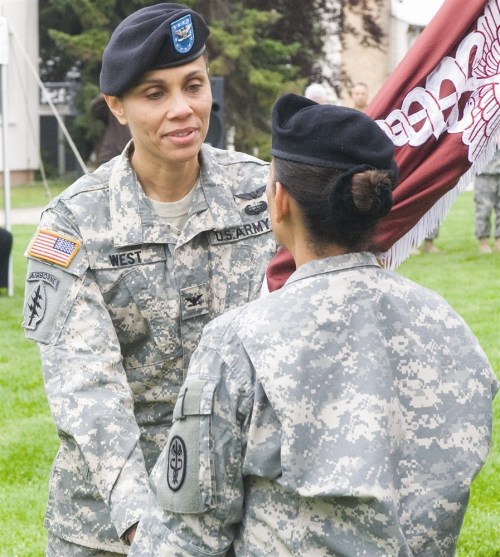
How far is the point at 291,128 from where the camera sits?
233 centimetres

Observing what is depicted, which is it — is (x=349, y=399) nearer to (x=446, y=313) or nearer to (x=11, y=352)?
(x=446, y=313)

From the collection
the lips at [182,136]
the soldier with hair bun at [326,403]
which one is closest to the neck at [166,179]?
the lips at [182,136]

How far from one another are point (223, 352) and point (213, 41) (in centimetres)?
2416

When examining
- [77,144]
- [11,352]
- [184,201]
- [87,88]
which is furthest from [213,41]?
[184,201]

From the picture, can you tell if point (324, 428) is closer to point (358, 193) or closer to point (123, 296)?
point (358, 193)

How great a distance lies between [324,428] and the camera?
89.4 inches

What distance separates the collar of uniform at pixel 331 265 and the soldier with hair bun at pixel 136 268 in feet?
2.52

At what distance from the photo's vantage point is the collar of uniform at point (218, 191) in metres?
3.26

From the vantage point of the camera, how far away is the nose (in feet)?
10.0

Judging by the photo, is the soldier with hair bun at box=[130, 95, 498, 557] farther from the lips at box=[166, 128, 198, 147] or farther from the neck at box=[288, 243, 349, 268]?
the lips at box=[166, 128, 198, 147]

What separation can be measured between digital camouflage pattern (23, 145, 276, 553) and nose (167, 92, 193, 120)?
0.89 ft

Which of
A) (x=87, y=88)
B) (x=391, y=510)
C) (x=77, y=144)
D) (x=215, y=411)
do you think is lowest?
(x=77, y=144)

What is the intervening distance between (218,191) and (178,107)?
1.07ft

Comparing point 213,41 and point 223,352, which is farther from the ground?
point 223,352
